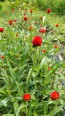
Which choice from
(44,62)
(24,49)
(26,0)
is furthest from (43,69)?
(26,0)

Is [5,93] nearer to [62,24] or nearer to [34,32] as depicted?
[34,32]

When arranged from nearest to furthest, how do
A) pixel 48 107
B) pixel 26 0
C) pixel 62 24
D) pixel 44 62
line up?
pixel 48 107 → pixel 44 62 → pixel 62 24 → pixel 26 0

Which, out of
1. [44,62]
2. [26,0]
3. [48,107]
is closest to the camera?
[48,107]

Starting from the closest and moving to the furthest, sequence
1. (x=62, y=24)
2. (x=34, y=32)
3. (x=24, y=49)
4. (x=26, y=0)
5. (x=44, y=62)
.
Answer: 1. (x=44, y=62)
2. (x=24, y=49)
3. (x=34, y=32)
4. (x=62, y=24)
5. (x=26, y=0)

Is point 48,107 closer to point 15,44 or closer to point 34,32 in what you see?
point 15,44

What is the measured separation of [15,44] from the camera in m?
4.13

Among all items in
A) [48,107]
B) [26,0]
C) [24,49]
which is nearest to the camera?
[48,107]

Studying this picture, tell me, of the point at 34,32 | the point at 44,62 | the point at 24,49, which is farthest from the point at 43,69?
the point at 34,32

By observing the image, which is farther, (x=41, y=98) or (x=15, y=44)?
(x=15, y=44)

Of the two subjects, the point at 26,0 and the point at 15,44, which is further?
the point at 26,0

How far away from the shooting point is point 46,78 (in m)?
3.55

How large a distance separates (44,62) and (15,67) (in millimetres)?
380

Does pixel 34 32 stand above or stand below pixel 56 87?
above

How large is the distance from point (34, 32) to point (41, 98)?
1.35m
